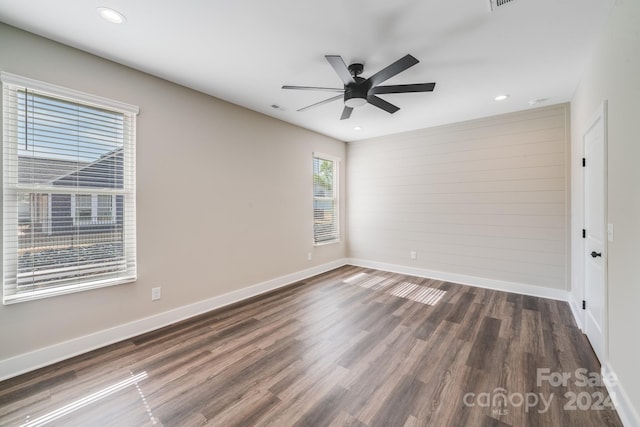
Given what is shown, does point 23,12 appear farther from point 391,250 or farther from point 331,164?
point 391,250

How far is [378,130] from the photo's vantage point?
4.84 m

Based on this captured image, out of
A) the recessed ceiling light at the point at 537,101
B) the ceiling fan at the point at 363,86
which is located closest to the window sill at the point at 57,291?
the ceiling fan at the point at 363,86

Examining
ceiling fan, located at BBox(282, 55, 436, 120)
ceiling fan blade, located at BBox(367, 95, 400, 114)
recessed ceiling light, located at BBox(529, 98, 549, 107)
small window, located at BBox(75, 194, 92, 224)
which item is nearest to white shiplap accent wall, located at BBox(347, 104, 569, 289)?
recessed ceiling light, located at BBox(529, 98, 549, 107)

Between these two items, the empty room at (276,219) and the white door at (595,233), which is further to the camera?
the white door at (595,233)

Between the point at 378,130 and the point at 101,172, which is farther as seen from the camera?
the point at 378,130

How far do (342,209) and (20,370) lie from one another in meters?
4.92

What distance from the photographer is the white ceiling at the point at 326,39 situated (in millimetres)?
1852

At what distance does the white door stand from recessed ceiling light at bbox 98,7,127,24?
3.85m

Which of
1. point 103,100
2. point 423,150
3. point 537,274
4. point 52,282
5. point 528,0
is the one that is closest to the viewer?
point 528,0

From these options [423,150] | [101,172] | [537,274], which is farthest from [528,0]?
[101,172]

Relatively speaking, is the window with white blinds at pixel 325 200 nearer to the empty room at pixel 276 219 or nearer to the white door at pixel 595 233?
the empty room at pixel 276 219

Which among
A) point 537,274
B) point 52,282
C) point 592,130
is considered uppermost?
point 592,130

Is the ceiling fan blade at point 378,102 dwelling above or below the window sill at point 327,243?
above

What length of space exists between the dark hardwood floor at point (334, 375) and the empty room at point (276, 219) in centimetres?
2
